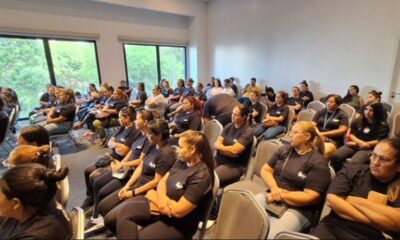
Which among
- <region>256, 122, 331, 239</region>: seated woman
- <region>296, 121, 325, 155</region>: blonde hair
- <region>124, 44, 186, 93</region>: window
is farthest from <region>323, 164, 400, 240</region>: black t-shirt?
<region>124, 44, 186, 93</region>: window

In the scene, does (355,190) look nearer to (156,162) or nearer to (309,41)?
(156,162)

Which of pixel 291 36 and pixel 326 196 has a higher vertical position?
pixel 291 36

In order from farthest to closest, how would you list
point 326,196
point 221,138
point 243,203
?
point 221,138
point 326,196
point 243,203

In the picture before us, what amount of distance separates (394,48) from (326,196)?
4.30 meters

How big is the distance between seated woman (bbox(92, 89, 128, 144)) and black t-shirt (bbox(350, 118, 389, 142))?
3989 mm

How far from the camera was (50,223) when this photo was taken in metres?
1.10

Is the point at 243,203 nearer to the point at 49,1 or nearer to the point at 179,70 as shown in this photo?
the point at 49,1

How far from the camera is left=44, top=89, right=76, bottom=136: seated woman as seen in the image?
3.73 m

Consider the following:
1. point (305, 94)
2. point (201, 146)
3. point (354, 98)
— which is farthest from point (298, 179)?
point (305, 94)

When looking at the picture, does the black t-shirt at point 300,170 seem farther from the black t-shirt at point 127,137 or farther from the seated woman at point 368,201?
the black t-shirt at point 127,137

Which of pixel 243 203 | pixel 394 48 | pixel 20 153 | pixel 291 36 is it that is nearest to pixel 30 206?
pixel 20 153

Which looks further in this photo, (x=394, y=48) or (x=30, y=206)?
(x=394, y=48)

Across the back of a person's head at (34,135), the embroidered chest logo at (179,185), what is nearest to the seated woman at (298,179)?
the embroidered chest logo at (179,185)

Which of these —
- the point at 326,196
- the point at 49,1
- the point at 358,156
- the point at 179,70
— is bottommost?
the point at 358,156
